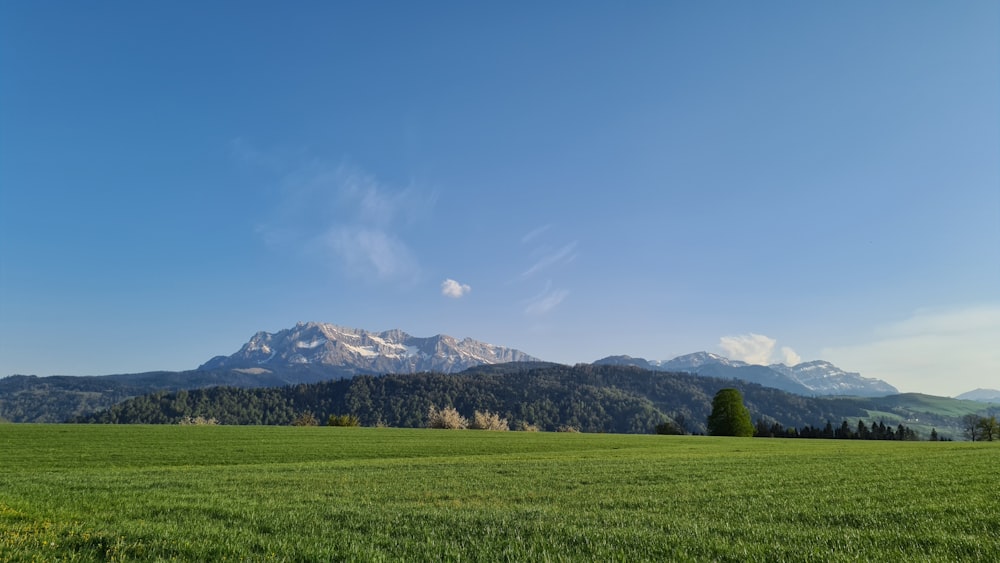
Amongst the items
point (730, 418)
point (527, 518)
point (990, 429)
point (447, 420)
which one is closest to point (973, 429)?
point (990, 429)

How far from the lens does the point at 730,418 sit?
121 meters

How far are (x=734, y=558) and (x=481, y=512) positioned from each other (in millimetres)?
7182

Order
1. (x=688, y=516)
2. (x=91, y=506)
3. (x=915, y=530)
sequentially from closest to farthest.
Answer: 1. (x=915, y=530)
2. (x=688, y=516)
3. (x=91, y=506)

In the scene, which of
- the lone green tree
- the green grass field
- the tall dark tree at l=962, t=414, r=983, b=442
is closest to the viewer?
the green grass field

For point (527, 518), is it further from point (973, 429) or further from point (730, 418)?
point (973, 429)

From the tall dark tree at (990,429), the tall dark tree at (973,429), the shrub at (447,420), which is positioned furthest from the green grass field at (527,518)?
the tall dark tree at (973,429)

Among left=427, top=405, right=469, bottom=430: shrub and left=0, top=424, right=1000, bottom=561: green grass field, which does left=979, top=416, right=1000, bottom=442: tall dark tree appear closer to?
left=427, top=405, right=469, bottom=430: shrub

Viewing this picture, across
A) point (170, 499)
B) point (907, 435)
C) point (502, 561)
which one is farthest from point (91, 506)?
point (907, 435)

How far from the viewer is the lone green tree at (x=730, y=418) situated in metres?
120

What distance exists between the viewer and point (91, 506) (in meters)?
14.2

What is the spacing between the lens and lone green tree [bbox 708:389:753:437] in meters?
120

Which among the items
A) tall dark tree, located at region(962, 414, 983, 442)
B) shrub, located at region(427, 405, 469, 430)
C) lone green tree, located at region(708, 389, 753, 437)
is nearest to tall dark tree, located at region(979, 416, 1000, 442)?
tall dark tree, located at region(962, 414, 983, 442)

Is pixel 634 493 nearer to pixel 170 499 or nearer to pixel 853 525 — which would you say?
→ pixel 853 525

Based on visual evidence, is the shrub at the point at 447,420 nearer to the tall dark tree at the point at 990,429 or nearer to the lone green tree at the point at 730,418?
the lone green tree at the point at 730,418
